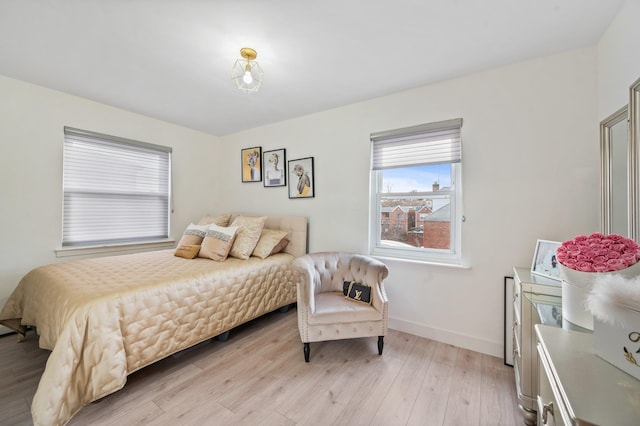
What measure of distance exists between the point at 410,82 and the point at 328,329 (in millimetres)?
2377

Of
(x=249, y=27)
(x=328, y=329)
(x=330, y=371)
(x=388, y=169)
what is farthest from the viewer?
(x=388, y=169)

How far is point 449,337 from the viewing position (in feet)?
7.59

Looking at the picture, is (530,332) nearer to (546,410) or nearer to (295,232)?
(546,410)

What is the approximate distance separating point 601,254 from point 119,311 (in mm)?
2487

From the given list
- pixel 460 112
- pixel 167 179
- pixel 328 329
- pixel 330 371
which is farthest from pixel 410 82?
pixel 167 179

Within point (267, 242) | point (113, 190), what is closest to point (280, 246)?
point (267, 242)

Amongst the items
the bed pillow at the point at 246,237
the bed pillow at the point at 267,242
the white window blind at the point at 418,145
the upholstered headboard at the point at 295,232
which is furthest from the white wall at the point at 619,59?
the bed pillow at the point at 246,237

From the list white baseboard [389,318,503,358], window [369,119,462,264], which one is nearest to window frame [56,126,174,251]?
window [369,119,462,264]

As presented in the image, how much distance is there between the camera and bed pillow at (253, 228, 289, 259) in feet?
9.41

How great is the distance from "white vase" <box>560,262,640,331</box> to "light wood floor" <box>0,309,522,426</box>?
0.90 meters

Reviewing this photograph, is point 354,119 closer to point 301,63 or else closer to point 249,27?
point 301,63

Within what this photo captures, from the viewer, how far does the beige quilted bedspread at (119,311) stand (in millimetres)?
1397

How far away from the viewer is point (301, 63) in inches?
81.7

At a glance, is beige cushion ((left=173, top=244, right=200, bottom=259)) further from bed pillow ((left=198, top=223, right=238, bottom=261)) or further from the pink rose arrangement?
the pink rose arrangement
